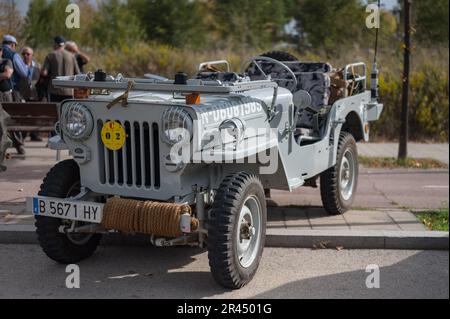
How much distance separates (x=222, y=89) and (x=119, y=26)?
2168cm

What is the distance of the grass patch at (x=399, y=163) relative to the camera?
12.3m

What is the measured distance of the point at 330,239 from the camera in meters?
6.92

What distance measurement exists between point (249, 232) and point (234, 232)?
0.35 m

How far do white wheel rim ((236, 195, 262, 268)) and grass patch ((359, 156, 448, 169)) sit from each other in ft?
21.4

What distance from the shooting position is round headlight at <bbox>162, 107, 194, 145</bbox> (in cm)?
539

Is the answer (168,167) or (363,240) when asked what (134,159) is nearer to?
(168,167)

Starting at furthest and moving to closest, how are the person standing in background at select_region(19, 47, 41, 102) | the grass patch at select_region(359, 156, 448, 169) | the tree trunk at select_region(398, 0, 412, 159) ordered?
the person standing in background at select_region(19, 47, 41, 102)
the grass patch at select_region(359, 156, 448, 169)
the tree trunk at select_region(398, 0, 412, 159)

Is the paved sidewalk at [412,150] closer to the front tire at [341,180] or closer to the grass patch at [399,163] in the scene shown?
the grass patch at [399,163]

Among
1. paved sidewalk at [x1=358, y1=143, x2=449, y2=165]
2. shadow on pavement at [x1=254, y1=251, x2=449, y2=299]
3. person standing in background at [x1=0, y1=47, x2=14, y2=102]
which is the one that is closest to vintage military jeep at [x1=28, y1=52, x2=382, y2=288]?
shadow on pavement at [x1=254, y1=251, x2=449, y2=299]

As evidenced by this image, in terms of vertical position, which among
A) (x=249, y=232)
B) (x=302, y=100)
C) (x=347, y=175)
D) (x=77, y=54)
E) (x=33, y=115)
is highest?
(x=77, y=54)

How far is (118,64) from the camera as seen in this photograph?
58.6ft

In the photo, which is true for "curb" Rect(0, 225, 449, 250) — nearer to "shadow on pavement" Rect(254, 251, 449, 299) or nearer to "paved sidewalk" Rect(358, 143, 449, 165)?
"shadow on pavement" Rect(254, 251, 449, 299)

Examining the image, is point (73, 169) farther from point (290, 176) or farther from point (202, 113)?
point (290, 176)

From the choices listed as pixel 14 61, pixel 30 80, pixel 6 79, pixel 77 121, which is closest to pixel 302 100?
pixel 77 121
